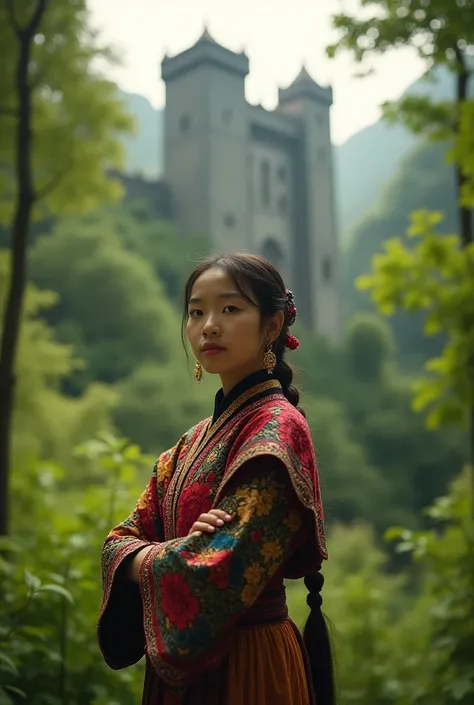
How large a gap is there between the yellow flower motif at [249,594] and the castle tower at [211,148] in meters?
16.9

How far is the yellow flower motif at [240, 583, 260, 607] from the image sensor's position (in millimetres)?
1033

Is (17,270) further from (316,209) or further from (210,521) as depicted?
(316,209)

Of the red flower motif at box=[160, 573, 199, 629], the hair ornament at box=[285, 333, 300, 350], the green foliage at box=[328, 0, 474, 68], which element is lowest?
the red flower motif at box=[160, 573, 199, 629]

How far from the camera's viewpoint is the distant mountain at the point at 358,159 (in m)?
23.7

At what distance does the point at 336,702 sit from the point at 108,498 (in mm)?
1433

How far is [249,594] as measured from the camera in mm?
1036

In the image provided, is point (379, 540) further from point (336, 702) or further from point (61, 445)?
point (336, 702)

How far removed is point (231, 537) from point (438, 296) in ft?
8.66

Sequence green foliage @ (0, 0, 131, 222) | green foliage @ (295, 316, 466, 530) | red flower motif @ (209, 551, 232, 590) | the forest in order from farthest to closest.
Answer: green foliage @ (295, 316, 466, 530)
green foliage @ (0, 0, 131, 222)
the forest
red flower motif @ (209, 551, 232, 590)

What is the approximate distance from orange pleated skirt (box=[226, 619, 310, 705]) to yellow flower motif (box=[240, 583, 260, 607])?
14 cm

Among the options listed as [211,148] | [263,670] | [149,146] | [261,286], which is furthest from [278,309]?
[149,146]

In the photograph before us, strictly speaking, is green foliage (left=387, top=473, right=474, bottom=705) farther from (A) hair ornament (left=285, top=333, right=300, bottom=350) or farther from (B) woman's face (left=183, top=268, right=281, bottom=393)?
(B) woman's face (left=183, top=268, right=281, bottom=393)

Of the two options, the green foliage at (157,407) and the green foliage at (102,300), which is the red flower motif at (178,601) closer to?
the green foliage at (157,407)

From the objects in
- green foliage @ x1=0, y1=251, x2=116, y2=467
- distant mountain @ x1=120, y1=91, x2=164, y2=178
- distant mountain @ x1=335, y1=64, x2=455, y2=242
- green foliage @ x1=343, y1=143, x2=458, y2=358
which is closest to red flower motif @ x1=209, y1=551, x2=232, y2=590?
green foliage @ x1=0, y1=251, x2=116, y2=467
